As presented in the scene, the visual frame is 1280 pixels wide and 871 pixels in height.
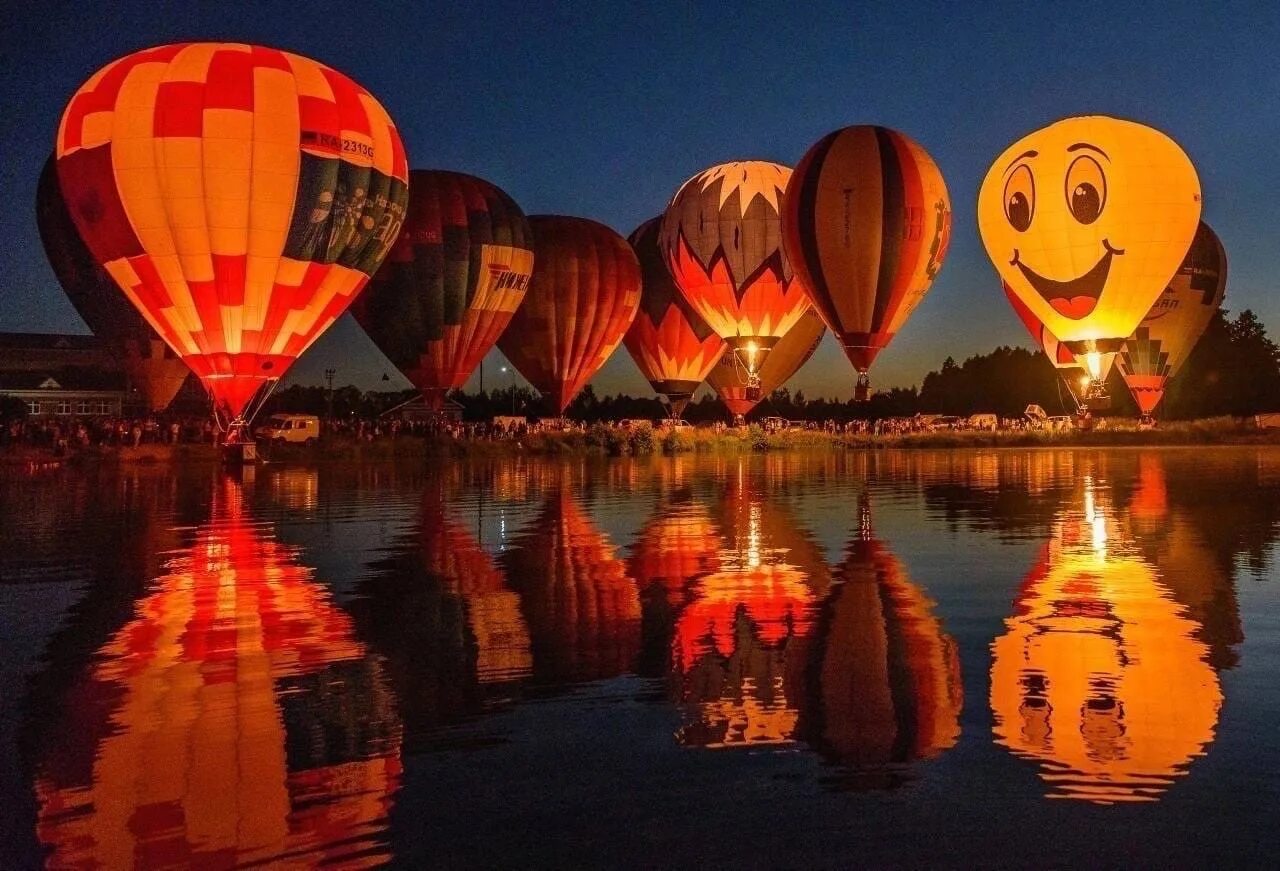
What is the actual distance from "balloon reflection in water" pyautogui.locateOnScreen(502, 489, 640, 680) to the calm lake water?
4cm

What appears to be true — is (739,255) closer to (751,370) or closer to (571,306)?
(751,370)

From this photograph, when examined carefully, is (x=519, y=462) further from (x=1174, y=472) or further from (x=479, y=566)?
(x=479, y=566)

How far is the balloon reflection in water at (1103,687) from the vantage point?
4.27 meters

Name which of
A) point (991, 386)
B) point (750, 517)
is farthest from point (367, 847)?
point (991, 386)

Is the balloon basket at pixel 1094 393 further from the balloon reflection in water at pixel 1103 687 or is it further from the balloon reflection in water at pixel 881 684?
the balloon reflection in water at pixel 881 684

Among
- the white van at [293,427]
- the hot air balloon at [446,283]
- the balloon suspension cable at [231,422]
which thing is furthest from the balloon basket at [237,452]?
the white van at [293,427]

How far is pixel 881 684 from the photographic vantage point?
18.2ft

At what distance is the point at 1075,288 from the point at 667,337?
18.6 metres

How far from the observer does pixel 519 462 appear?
112 feet

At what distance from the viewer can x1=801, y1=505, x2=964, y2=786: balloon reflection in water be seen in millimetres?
4500

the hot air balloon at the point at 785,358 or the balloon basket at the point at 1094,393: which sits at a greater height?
the hot air balloon at the point at 785,358

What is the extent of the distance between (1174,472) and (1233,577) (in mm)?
18080

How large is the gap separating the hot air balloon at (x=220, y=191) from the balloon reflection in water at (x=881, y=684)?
21.1 metres

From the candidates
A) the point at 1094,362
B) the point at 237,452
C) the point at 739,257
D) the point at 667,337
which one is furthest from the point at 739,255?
the point at 237,452
